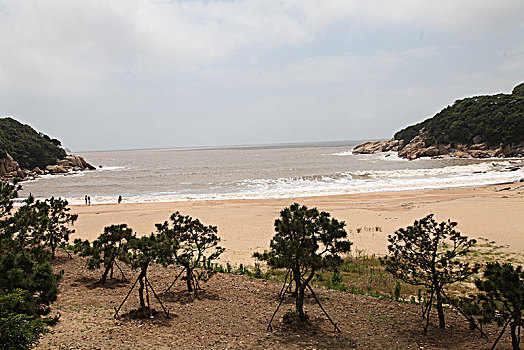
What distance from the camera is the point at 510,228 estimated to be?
17.4m

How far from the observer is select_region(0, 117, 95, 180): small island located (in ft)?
216

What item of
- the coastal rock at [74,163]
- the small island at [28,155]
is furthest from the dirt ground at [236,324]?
the coastal rock at [74,163]

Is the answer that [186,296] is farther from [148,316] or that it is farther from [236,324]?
[236,324]

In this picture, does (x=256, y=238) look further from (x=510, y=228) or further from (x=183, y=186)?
(x=183, y=186)

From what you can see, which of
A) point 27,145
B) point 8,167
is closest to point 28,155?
point 27,145

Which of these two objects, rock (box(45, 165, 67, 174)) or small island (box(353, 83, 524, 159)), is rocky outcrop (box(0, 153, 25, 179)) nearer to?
rock (box(45, 165, 67, 174))

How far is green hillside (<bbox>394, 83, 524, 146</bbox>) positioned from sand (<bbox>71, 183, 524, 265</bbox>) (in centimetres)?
5342

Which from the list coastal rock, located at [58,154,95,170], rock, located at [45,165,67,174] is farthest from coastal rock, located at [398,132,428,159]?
rock, located at [45,165,67,174]

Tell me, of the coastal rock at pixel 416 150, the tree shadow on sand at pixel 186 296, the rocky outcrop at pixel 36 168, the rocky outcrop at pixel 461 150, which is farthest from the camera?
the coastal rock at pixel 416 150

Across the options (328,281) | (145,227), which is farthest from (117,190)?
(328,281)

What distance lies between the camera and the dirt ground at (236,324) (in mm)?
6965

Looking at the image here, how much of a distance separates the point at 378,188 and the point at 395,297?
2929 cm

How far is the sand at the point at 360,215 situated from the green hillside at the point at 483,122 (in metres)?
53.4

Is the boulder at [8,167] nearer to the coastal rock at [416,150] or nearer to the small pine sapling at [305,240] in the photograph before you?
the small pine sapling at [305,240]
